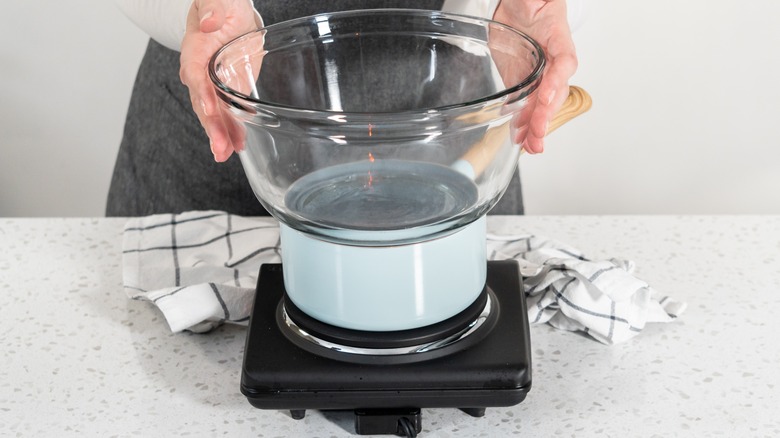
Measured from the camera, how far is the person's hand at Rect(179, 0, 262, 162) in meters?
0.74

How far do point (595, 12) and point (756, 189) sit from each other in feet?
2.00

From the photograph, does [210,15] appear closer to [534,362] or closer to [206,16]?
[206,16]

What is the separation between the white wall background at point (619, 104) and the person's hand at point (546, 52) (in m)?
1.05

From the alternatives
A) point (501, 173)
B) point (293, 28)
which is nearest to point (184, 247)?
point (293, 28)

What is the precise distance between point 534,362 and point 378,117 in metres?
0.32

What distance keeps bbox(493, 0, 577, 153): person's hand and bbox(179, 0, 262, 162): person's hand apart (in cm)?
24

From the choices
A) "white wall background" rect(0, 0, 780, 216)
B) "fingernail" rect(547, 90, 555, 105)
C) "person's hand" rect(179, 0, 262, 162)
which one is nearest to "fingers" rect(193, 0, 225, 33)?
"person's hand" rect(179, 0, 262, 162)

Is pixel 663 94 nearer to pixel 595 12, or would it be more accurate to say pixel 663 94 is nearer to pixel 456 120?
pixel 595 12

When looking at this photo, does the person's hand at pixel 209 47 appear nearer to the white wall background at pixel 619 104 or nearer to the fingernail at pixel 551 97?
the fingernail at pixel 551 97

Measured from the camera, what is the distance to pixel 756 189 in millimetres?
2121

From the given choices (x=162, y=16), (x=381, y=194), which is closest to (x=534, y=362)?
(x=381, y=194)

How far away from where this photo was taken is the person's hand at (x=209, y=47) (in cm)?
74

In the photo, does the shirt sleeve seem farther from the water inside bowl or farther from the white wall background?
the white wall background

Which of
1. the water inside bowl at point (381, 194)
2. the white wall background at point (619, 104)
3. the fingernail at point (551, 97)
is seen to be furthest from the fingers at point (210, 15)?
the white wall background at point (619, 104)
